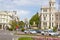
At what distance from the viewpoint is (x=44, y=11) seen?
4783 inches

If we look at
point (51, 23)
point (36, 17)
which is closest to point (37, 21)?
point (36, 17)

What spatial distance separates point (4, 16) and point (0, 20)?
148 inches

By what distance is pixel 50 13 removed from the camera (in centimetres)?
12006

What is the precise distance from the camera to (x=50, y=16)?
120 metres

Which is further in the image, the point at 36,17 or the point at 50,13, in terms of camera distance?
A: the point at 36,17

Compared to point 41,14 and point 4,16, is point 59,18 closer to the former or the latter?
point 41,14

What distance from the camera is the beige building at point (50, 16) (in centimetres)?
11756

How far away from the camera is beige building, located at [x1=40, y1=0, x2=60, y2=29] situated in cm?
11756

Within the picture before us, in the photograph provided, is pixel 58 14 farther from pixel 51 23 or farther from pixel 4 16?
pixel 4 16

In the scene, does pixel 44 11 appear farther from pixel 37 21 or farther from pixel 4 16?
pixel 4 16

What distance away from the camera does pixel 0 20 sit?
399 feet

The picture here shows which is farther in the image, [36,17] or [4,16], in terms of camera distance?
[36,17]

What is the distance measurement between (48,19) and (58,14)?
5533mm

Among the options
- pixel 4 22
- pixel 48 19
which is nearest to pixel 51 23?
pixel 48 19
